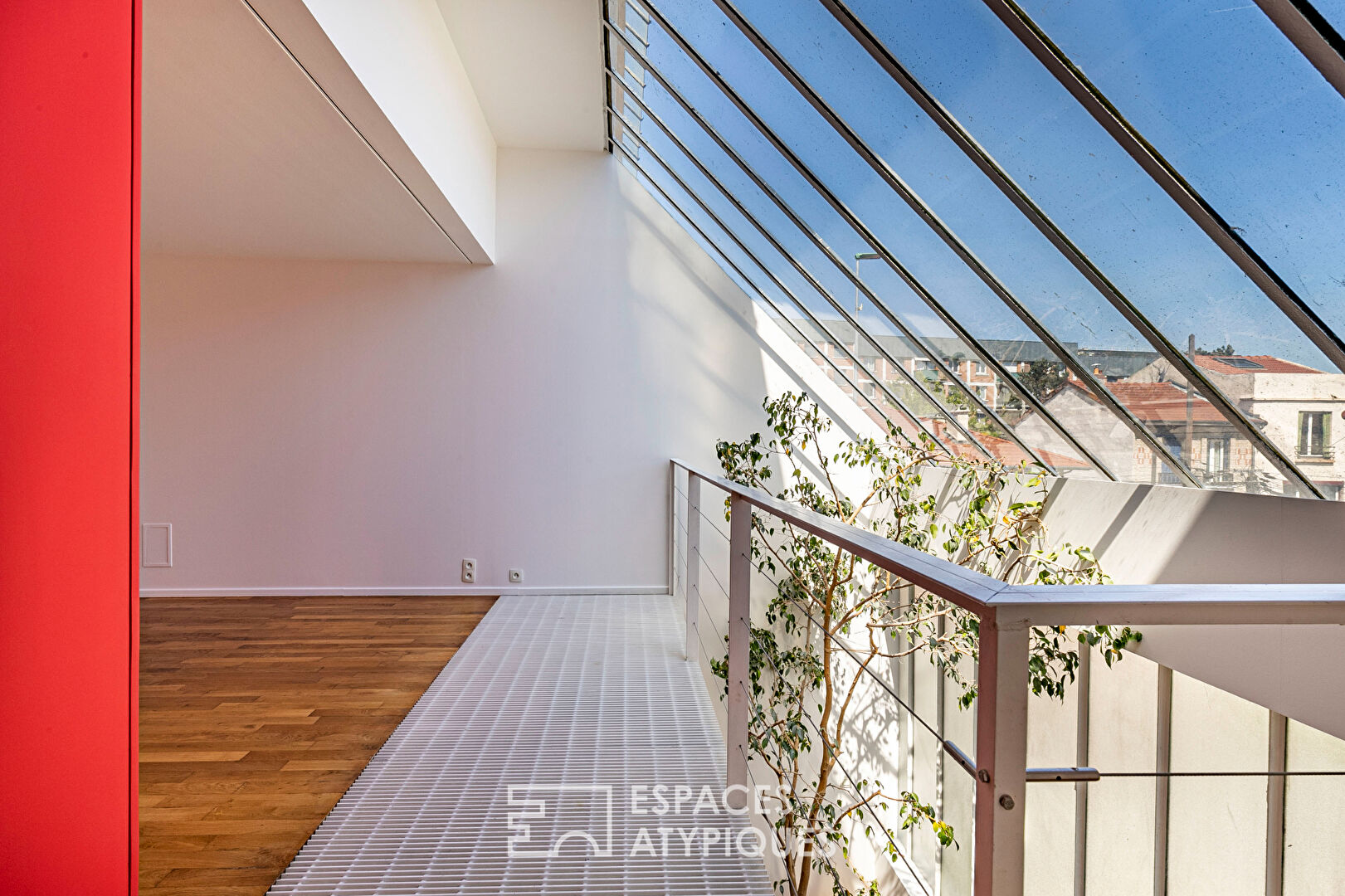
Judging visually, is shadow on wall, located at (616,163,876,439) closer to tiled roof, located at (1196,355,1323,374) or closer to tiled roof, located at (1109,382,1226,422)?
tiled roof, located at (1109,382,1226,422)

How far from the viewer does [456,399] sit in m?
4.55

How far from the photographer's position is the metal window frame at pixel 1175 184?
165cm

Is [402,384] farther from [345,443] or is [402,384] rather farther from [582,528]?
[582,528]

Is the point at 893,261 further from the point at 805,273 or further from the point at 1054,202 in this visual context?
the point at 1054,202

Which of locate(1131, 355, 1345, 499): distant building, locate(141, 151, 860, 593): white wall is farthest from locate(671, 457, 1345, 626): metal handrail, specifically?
locate(141, 151, 860, 593): white wall

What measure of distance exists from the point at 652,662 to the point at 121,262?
2.53 m

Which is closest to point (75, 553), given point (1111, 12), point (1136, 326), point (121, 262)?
point (121, 262)

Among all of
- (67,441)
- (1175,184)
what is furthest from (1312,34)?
(67,441)

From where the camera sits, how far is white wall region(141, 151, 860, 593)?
443 cm

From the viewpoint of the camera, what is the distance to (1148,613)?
587mm

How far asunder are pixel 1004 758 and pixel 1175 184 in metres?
1.61

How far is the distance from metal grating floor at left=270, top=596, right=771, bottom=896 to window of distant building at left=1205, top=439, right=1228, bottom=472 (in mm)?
1646

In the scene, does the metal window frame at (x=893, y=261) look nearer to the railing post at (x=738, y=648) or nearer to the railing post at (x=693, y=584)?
A: the railing post at (x=693, y=584)

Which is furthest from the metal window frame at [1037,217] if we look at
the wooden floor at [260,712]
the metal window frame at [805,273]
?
the wooden floor at [260,712]
